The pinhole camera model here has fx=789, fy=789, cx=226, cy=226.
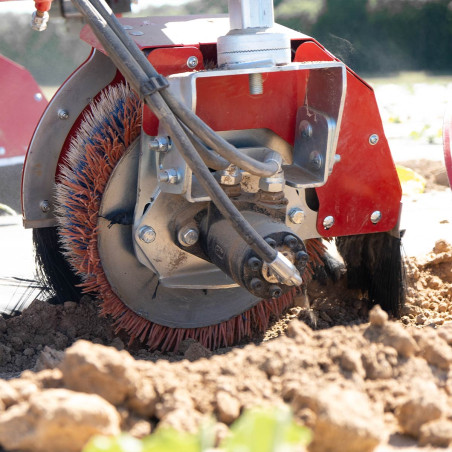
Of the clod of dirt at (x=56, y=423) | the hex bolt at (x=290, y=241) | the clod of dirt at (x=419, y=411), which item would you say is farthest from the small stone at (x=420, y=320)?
the clod of dirt at (x=56, y=423)

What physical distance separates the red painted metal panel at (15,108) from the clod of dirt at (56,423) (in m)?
3.20

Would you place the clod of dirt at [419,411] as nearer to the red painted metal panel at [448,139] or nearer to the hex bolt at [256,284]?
the hex bolt at [256,284]

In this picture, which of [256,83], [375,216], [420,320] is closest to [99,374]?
[256,83]

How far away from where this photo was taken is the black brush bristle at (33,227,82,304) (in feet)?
7.36

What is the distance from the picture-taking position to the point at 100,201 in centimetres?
196

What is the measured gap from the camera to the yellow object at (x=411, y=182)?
3.90 m

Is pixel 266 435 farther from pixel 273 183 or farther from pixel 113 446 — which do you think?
pixel 273 183

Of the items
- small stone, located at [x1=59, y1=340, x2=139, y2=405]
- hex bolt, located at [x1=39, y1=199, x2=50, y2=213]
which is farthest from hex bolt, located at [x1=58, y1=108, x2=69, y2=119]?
small stone, located at [x1=59, y1=340, x2=139, y2=405]

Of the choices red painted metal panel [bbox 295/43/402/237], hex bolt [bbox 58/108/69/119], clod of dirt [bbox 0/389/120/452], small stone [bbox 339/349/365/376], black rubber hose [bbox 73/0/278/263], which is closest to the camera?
clod of dirt [bbox 0/389/120/452]

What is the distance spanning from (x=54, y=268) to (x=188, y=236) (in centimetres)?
52

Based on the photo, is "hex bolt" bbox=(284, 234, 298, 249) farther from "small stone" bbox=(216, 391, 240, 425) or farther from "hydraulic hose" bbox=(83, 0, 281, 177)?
"small stone" bbox=(216, 391, 240, 425)

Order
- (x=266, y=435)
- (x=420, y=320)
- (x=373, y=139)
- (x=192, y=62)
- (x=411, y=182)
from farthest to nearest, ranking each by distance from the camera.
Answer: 1. (x=411, y=182)
2. (x=420, y=320)
3. (x=373, y=139)
4. (x=192, y=62)
5. (x=266, y=435)

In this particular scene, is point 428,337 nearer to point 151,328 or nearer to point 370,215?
point 370,215

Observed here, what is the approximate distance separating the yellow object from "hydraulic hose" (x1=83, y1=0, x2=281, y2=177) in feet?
7.51
